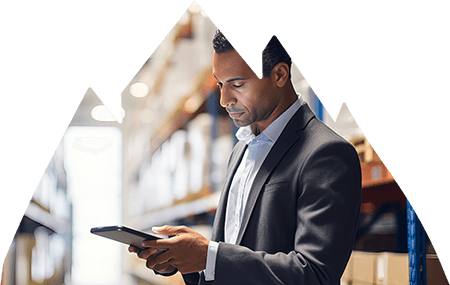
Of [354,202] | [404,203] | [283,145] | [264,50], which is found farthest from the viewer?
[404,203]

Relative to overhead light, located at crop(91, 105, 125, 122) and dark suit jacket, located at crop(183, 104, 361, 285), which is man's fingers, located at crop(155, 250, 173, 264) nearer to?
dark suit jacket, located at crop(183, 104, 361, 285)

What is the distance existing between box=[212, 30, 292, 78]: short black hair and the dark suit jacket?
22 centimetres

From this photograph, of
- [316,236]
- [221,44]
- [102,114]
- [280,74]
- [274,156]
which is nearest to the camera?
[316,236]

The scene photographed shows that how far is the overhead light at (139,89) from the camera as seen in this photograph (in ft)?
5.94

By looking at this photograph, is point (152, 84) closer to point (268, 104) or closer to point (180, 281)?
point (268, 104)

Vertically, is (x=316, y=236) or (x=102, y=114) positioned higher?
(x=102, y=114)

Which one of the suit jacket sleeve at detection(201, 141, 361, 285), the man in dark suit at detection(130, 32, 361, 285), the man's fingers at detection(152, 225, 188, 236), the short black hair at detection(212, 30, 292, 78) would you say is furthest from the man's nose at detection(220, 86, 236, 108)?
the man's fingers at detection(152, 225, 188, 236)

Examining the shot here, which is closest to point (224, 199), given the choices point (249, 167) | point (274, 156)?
point (249, 167)

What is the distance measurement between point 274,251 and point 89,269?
3.06 ft

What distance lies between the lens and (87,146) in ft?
5.91

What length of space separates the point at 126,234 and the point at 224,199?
44cm

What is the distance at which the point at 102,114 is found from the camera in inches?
71.0

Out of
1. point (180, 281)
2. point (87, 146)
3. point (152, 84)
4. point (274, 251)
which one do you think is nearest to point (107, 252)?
point (180, 281)

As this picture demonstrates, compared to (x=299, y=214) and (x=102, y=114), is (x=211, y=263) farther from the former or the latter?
(x=102, y=114)
